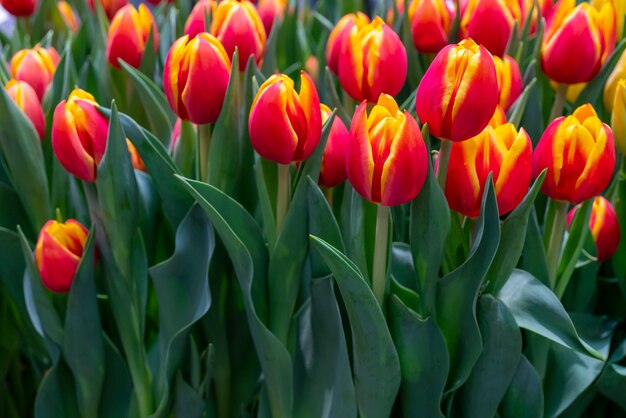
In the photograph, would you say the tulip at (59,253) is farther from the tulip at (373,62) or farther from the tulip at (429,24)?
the tulip at (429,24)

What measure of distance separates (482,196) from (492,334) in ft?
0.34

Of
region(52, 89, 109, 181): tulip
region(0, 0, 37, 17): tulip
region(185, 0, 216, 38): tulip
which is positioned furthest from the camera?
region(0, 0, 37, 17): tulip

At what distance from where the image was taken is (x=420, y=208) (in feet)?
1.69

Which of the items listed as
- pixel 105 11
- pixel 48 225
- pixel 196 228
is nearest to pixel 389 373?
pixel 196 228

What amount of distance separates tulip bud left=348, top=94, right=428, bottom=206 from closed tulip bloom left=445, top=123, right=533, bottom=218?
1.5 inches

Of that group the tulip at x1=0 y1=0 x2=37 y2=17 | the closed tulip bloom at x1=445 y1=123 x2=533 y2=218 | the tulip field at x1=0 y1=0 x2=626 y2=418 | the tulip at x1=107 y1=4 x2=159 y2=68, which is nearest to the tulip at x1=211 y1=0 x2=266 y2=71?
the tulip field at x1=0 y1=0 x2=626 y2=418

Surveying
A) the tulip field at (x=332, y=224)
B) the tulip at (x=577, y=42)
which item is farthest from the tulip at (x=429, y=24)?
the tulip at (x=577, y=42)

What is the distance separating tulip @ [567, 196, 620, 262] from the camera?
0.67 m

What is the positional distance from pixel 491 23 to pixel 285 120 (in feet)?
0.90

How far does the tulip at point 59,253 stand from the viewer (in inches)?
23.8

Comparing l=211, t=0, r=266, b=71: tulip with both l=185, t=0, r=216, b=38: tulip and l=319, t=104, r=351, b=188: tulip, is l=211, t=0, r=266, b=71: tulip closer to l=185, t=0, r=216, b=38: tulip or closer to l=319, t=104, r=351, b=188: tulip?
l=185, t=0, r=216, b=38: tulip

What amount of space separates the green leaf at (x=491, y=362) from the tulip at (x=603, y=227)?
165 millimetres

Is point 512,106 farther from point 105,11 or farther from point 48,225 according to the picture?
point 105,11

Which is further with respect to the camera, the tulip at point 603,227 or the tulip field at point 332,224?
the tulip at point 603,227
